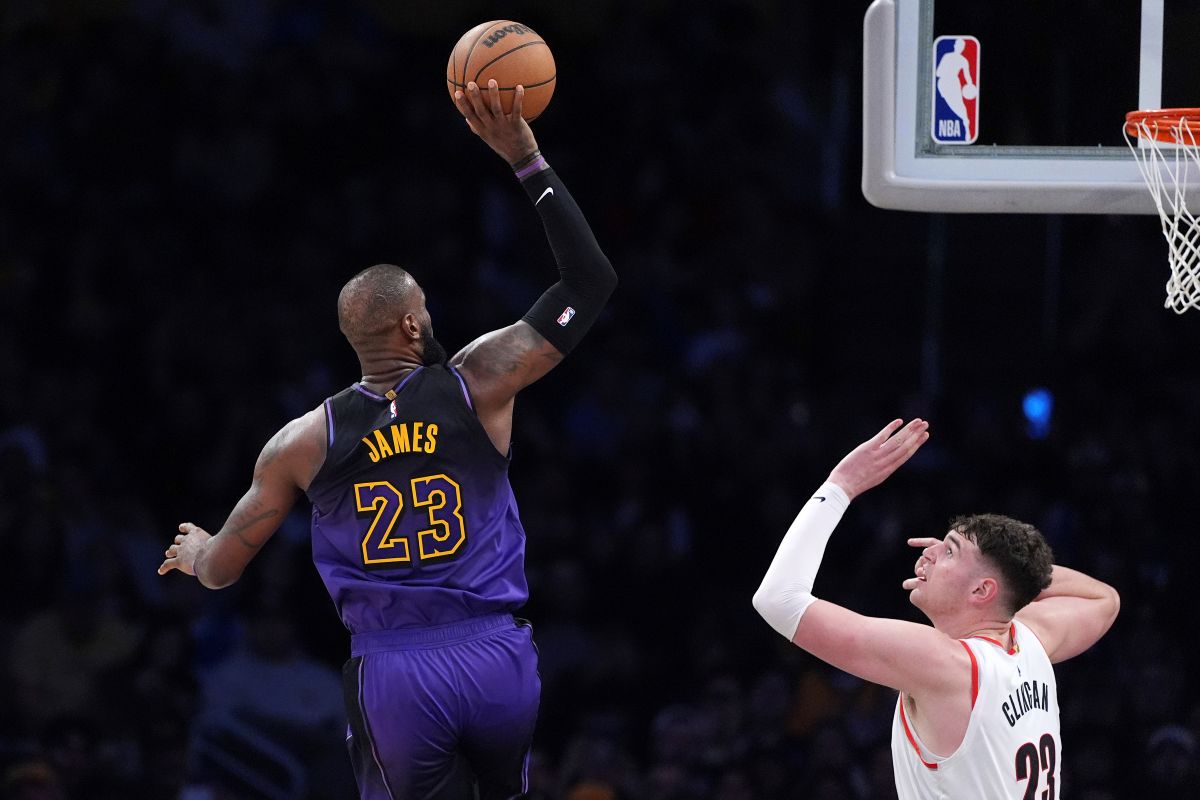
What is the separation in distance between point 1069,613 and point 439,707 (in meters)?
1.87

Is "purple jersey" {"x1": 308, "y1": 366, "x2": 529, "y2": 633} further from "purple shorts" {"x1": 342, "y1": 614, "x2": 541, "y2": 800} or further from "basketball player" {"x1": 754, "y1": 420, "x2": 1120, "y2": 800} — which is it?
"basketball player" {"x1": 754, "y1": 420, "x2": 1120, "y2": 800}

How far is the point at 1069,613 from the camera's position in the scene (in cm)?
458

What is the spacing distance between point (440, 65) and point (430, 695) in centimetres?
809

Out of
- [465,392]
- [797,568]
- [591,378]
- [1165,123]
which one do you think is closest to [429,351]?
[465,392]

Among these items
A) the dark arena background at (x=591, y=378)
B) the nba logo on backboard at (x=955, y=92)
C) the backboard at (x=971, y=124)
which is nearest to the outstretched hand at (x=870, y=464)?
the backboard at (x=971, y=124)

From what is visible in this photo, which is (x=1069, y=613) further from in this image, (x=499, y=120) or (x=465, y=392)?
(x=499, y=120)

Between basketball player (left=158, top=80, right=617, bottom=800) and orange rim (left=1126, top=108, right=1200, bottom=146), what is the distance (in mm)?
2070

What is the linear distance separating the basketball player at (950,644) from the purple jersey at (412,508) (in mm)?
800

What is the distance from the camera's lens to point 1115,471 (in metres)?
9.08

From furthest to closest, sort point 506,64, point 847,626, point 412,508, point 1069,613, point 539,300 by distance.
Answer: point 1069,613, point 506,64, point 539,300, point 412,508, point 847,626

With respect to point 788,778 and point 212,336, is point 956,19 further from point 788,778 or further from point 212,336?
point 212,336

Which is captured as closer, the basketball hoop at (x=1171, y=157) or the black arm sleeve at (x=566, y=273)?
the black arm sleeve at (x=566, y=273)

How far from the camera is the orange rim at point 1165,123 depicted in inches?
203

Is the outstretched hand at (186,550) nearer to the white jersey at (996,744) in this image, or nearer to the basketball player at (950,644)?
the basketball player at (950,644)
